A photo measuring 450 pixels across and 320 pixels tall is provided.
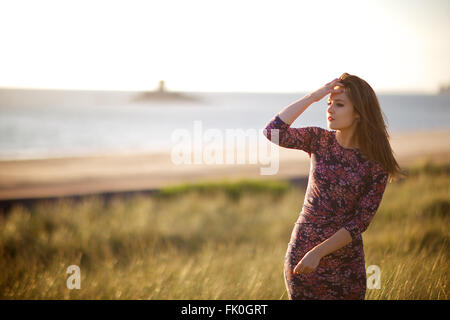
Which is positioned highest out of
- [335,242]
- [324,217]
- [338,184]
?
[338,184]

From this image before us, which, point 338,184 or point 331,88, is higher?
point 331,88

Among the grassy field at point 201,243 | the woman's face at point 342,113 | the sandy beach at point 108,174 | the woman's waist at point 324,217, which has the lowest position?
the grassy field at point 201,243

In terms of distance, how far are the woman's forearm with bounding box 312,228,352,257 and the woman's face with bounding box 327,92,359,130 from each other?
563 mm

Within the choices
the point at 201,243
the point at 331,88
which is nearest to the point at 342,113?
the point at 331,88

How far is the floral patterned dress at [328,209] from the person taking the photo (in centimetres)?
204

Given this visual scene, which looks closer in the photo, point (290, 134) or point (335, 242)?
point (335, 242)

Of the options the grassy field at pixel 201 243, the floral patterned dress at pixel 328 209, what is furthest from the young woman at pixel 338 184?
the grassy field at pixel 201 243

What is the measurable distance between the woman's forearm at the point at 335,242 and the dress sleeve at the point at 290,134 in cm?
51

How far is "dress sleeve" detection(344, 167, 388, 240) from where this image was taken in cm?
193

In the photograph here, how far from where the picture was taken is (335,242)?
6.35 feet

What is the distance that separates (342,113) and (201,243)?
5.36 metres

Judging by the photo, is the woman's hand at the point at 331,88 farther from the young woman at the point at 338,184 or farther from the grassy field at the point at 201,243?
the grassy field at the point at 201,243

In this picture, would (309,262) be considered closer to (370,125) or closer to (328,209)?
(328,209)

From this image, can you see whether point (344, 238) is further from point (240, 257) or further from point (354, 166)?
point (240, 257)
